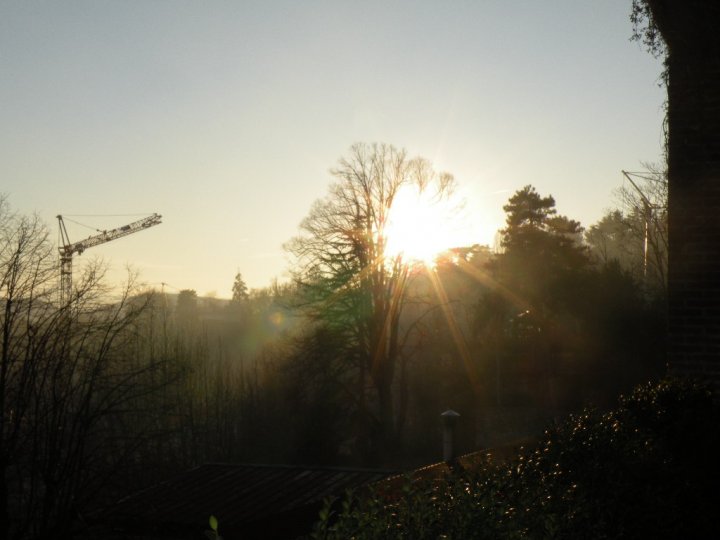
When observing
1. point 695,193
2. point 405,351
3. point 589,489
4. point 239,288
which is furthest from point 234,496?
point 239,288

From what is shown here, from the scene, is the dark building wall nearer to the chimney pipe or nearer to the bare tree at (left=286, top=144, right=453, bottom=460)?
the chimney pipe

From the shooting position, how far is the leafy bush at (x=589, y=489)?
4.05 metres

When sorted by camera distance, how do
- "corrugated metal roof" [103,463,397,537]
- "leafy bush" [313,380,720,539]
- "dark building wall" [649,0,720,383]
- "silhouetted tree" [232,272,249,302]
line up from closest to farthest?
1. "leafy bush" [313,380,720,539]
2. "dark building wall" [649,0,720,383]
3. "corrugated metal roof" [103,463,397,537]
4. "silhouetted tree" [232,272,249,302]

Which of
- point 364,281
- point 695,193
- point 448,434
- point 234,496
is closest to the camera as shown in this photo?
point 695,193

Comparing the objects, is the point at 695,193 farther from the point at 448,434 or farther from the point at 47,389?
the point at 47,389

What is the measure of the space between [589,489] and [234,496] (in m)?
15.7

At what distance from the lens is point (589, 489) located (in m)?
5.39

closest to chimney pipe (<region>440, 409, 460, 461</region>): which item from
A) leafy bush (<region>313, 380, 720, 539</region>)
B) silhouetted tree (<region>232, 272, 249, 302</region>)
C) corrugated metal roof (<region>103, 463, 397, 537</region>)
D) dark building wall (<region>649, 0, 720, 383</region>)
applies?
corrugated metal roof (<region>103, 463, 397, 537</region>)

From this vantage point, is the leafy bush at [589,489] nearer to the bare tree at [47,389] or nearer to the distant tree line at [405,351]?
the bare tree at [47,389]

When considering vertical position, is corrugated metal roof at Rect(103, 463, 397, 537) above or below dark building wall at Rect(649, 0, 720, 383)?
below

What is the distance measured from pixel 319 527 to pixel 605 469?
2.90m

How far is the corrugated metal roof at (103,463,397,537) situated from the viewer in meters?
17.8

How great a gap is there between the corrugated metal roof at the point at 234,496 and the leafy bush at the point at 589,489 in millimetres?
9700

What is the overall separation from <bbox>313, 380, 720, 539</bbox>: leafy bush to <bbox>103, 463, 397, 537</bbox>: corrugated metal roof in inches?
382
